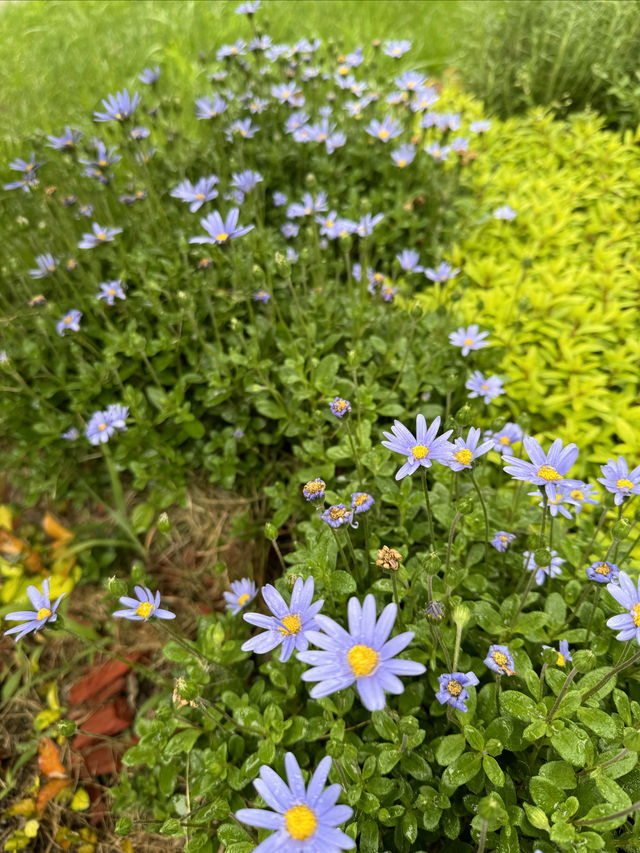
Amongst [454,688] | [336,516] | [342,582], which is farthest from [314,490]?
[454,688]

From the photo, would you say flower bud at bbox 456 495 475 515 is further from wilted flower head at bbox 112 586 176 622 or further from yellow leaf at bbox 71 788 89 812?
yellow leaf at bbox 71 788 89 812

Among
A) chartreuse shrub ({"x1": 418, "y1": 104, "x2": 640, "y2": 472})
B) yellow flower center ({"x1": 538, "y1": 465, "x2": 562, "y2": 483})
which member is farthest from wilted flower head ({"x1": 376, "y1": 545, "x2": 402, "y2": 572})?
chartreuse shrub ({"x1": 418, "y1": 104, "x2": 640, "y2": 472})

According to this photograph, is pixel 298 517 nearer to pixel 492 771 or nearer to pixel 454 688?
pixel 454 688

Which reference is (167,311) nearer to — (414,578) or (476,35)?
(414,578)

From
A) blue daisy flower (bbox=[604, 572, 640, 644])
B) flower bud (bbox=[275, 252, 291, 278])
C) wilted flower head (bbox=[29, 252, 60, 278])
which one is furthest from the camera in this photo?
wilted flower head (bbox=[29, 252, 60, 278])

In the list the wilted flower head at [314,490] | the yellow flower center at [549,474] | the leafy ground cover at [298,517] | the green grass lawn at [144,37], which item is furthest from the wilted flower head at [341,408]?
the green grass lawn at [144,37]

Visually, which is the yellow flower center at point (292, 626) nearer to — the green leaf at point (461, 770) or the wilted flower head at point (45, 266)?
the green leaf at point (461, 770)

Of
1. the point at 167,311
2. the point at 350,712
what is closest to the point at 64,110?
the point at 167,311
